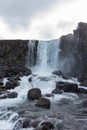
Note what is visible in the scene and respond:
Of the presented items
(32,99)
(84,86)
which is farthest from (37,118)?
(84,86)

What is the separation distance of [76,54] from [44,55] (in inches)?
235

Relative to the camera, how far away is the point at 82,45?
46.4 m

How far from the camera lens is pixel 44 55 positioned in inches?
2009

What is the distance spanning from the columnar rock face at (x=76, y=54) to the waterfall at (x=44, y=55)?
51.5 inches

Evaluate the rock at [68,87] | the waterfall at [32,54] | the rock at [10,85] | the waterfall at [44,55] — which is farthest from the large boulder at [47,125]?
the waterfall at [32,54]

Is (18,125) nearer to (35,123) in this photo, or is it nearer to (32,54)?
(35,123)

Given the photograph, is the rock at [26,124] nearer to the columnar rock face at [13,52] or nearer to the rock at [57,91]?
the rock at [57,91]

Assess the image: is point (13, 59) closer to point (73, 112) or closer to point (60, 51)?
point (60, 51)

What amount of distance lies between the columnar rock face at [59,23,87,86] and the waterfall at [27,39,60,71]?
131 centimetres

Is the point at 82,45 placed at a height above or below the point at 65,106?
above

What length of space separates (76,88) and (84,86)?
14.5ft

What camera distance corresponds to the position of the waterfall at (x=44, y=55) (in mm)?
49938

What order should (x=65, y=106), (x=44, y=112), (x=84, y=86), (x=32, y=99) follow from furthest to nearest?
(x=84, y=86) < (x=32, y=99) < (x=65, y=106) < (x=44, y=112)

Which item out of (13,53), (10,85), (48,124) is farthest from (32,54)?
(48,124)
